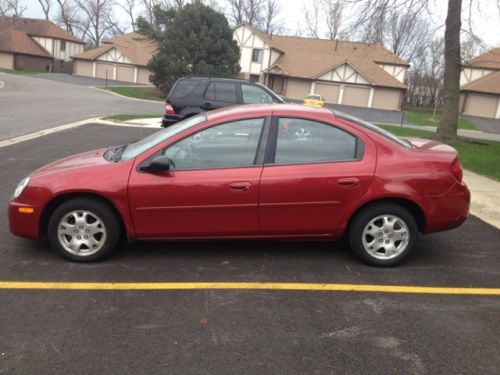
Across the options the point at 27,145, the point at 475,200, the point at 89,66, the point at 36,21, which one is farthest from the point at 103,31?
the point at 475,200

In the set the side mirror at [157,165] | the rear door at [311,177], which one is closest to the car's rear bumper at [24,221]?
the side mirror at [157,165]

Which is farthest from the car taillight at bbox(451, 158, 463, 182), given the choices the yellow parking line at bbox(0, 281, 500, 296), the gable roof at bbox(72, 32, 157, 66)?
the gable roof at bbox(72, 32, 157, 66)

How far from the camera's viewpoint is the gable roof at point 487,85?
49456 millimetres

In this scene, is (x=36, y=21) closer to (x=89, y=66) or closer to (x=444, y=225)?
(x=89, y=66)

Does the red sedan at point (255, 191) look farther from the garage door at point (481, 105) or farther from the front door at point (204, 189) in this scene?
the garage door at point (481, 105)

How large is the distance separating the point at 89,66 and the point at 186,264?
6033 centimetres

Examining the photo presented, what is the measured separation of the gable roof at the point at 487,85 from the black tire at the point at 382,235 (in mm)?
51256

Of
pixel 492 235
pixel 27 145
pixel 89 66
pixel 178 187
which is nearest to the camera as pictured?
pixel 178 187

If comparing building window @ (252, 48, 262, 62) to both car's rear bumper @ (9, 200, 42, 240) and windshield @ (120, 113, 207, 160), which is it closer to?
windshield @ (120, 113, 207, 160)

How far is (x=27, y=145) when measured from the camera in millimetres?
11336

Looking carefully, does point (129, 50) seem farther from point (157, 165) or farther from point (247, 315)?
point (247, 315)

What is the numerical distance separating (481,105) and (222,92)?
151 ft

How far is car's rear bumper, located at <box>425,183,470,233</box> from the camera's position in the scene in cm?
459

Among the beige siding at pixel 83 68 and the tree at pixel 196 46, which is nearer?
the tree at pixel 196 46
